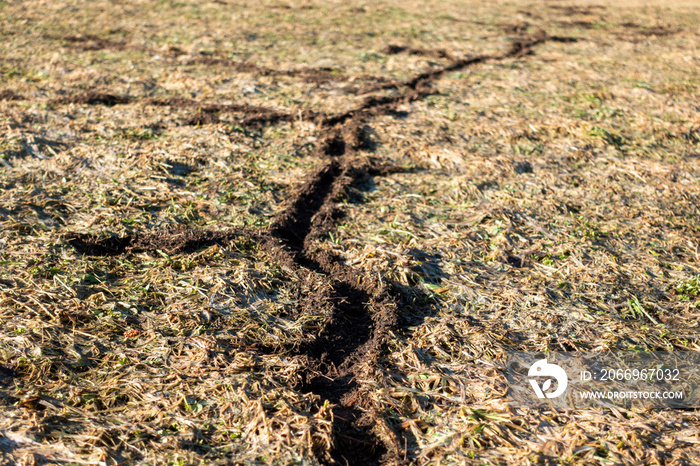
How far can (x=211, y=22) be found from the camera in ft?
28.7

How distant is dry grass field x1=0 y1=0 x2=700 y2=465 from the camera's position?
7.72ft

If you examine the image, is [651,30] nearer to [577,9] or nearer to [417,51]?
[577,9]

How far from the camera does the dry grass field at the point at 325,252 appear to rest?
235 centimetres

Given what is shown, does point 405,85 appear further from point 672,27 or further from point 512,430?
point 672,27

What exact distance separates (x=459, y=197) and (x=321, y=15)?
6897 mm

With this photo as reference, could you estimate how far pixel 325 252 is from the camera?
141 inches

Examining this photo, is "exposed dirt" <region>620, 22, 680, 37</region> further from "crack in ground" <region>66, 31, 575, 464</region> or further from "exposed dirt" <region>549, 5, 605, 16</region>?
"crack in ground" <region>66, 31, 575, 464</region>

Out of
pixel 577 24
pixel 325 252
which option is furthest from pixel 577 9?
pixel 325 252

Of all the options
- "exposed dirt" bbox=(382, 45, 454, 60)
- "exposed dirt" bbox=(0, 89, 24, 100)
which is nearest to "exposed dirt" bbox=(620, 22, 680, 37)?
"exposed dirt" bbox=(382, 45, 454, 60)

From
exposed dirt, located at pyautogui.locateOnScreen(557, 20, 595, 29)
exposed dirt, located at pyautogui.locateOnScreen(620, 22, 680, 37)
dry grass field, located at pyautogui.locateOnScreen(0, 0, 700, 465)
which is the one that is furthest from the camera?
exposed dirt, located at pyautogui.locateOnScreen(557, 20, 595, 29)

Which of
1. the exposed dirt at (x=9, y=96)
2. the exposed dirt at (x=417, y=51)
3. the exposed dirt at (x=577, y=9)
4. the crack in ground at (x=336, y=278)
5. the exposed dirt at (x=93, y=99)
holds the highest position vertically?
the exposed dirt at (x=577, y=9)

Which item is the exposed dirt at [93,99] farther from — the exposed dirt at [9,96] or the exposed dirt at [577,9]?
the exposed dirt at [577,9]

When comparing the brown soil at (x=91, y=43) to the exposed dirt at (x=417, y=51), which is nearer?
the brown soil at (x=91, y=43)

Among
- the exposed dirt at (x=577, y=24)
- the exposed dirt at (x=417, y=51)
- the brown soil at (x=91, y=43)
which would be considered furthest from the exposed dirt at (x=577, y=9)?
the brown soil at (x=91, y=43)
